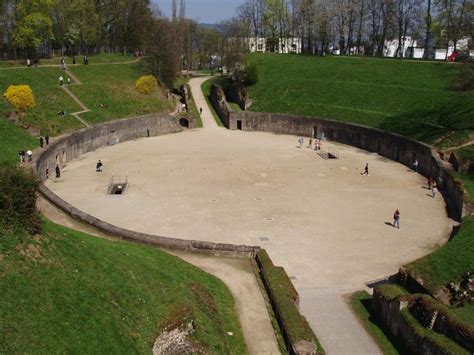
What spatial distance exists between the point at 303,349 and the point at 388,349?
3.68 metres

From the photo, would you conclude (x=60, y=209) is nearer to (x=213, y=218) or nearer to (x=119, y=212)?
(x=119, y=212)

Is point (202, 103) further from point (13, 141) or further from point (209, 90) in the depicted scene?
point (13, 141)

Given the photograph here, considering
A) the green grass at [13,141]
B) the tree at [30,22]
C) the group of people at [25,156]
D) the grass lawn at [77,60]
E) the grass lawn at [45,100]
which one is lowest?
the group of people at [25,156]

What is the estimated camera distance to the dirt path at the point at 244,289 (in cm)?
1457

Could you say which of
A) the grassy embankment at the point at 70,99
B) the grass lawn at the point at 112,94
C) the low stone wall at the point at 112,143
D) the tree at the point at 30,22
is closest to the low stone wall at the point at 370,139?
the low stone wall at the point at 112,143

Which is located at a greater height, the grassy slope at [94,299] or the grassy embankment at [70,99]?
the grassy embankment at [70,99]

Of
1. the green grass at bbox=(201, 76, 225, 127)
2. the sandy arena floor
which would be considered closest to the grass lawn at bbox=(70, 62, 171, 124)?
the green grass at bbox=(201, 76, 225, 127)

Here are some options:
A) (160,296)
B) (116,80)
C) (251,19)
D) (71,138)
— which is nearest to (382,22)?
(251,19)

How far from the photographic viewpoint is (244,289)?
57.5 ft

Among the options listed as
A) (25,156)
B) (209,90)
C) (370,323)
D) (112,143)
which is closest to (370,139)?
(112,143)

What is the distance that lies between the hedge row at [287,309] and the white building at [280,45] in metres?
67.9

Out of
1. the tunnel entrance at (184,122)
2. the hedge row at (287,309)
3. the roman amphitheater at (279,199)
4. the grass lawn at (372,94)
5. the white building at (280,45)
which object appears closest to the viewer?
the hedge row at (287,309)

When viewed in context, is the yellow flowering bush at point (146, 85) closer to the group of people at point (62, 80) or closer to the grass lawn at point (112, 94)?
the grass lawn at point (112, 94)

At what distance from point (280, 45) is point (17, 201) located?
7763 cm
